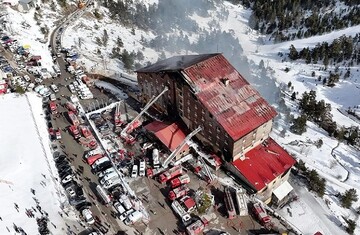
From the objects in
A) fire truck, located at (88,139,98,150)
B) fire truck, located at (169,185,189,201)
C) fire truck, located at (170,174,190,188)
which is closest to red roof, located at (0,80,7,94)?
fire truck, located at (88,139,98,150)

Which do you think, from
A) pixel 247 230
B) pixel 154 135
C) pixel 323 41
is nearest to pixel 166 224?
pixel 247 230

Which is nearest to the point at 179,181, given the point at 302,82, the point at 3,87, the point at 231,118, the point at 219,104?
the point at 231,118

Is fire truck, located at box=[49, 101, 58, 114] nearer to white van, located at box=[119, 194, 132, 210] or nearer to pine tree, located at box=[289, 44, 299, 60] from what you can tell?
white van, located at box=[119, 194, 132, 210]

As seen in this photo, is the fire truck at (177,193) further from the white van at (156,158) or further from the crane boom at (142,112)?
the crane boom at (142,112)

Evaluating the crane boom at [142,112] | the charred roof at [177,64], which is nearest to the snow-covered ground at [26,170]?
the crane boom at [142,112]

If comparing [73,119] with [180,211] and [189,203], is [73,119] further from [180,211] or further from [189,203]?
[189,203]

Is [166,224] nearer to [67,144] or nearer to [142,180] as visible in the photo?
[142,180]
